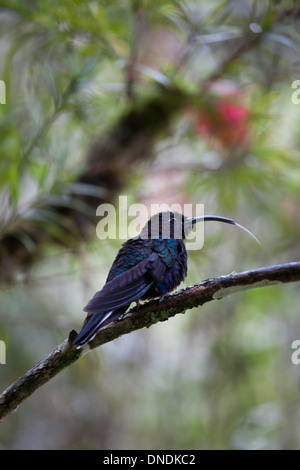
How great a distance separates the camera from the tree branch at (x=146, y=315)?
1.17 metres

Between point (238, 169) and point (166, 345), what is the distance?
1.99 m

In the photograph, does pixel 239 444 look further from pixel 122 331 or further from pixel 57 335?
pixel 122 331

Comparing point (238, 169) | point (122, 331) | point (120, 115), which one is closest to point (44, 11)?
point (120, 115)

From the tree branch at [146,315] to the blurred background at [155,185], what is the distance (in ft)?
3.62

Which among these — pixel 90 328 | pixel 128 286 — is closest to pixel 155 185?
pixel 128 286

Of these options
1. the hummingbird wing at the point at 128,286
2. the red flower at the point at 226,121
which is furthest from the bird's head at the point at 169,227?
the red flower at the point at 226,121

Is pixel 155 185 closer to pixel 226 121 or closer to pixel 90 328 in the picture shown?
pixel 226 121

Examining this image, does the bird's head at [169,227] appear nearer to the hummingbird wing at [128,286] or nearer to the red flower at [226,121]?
the hummingbird wing at [128,286]

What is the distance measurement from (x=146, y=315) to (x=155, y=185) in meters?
2.49

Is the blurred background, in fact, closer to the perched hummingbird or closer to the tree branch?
the perched hummingbird

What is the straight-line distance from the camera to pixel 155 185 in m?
3.78

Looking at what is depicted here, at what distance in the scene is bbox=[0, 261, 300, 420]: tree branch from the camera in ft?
3.83

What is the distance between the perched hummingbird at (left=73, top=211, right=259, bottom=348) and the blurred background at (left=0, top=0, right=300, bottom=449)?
2.57 feet

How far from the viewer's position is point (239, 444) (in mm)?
3547
